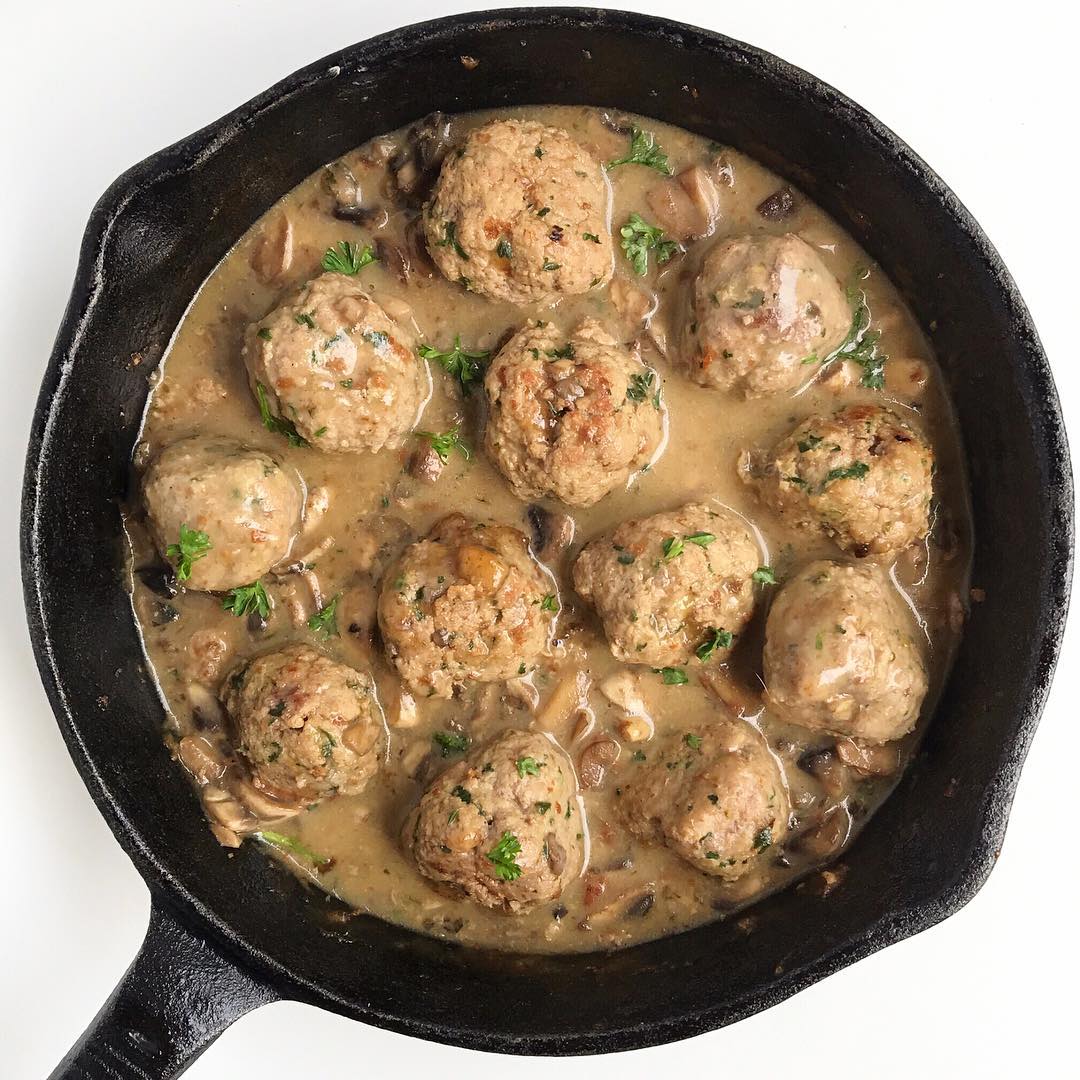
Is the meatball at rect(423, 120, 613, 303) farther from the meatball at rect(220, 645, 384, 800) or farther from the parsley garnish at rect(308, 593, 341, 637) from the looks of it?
the meatball at rect(220, 645, 384, 800)

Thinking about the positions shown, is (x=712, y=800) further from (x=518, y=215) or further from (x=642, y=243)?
(x=518, y=215)

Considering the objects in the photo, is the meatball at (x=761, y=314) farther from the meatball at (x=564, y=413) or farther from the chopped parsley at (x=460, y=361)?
the chopped parsley at (x=460, y=361)

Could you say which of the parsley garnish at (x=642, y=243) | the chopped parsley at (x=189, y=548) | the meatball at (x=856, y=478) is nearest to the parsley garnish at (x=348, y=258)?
the parsley garnish at (x=642, y=243)

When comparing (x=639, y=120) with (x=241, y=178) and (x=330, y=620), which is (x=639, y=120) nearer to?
(x=241, y=178)

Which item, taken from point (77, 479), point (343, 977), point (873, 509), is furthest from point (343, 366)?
point (343, 977)

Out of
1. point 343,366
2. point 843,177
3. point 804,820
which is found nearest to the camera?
point 343,366

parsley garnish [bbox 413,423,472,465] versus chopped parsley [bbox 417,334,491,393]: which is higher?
chopped parsley [bbox 417,334,491,393]

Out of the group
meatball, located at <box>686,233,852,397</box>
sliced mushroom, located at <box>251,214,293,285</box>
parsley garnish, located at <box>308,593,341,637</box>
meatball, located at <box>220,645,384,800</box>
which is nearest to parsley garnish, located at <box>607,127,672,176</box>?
meatball, located at <box>686,233,852,397</box>
